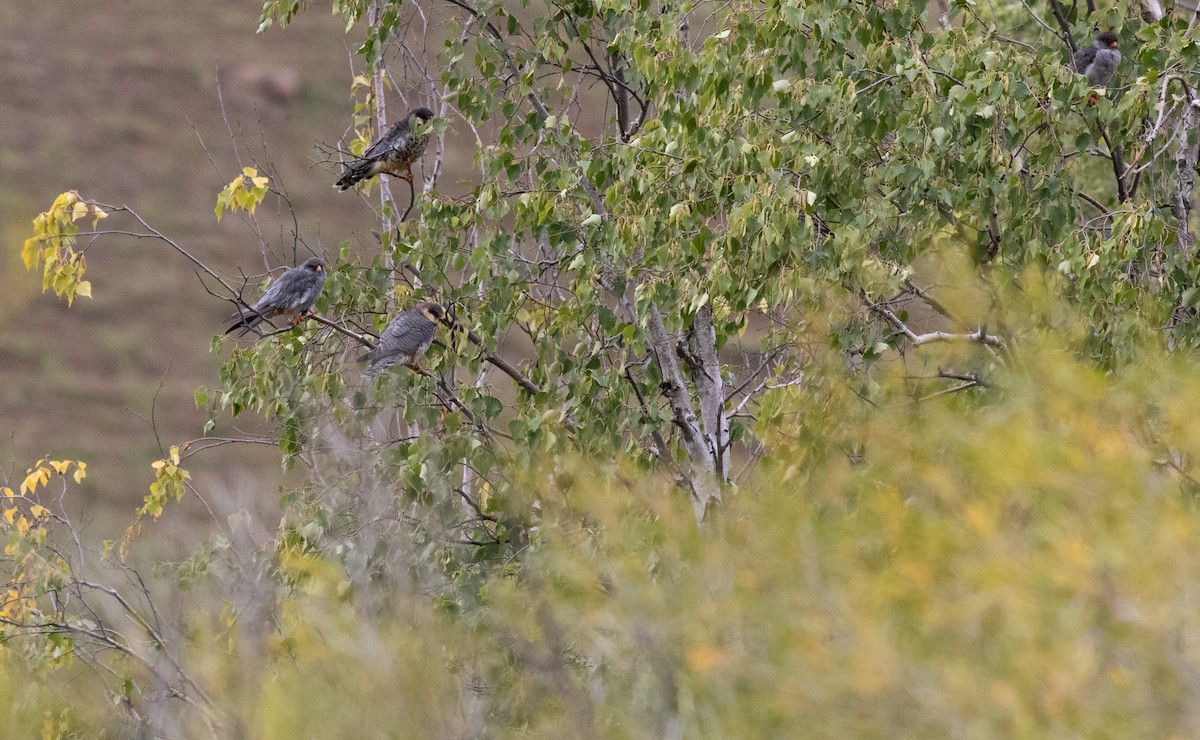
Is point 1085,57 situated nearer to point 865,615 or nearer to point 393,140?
point 393,140

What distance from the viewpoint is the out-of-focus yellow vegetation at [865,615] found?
261 cm

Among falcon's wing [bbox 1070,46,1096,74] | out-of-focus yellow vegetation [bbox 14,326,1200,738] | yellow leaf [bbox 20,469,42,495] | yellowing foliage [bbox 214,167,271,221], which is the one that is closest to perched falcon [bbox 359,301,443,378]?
yellowing foliage [bbox 214,167,271,221]

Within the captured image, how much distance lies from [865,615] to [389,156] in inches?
237

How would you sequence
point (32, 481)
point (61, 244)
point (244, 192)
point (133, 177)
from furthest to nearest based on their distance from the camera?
point (133, 177)
point (32, 481)
point (61, 244)
point (244, 192)

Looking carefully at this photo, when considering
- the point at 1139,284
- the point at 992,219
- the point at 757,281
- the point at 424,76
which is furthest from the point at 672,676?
the point at 424,76

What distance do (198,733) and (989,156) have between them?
149 inches

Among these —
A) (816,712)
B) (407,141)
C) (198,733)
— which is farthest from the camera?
(407,141)

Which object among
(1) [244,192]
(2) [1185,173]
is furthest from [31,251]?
(2) [1185,173]

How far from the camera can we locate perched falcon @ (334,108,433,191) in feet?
27.0

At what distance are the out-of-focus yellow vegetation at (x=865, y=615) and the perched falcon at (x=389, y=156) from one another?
4343 mm

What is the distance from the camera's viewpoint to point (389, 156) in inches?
328

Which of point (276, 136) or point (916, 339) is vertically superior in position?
point (916, 339)

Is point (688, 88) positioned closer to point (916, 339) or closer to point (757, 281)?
point (757, 281)

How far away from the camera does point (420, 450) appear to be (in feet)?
20.8
